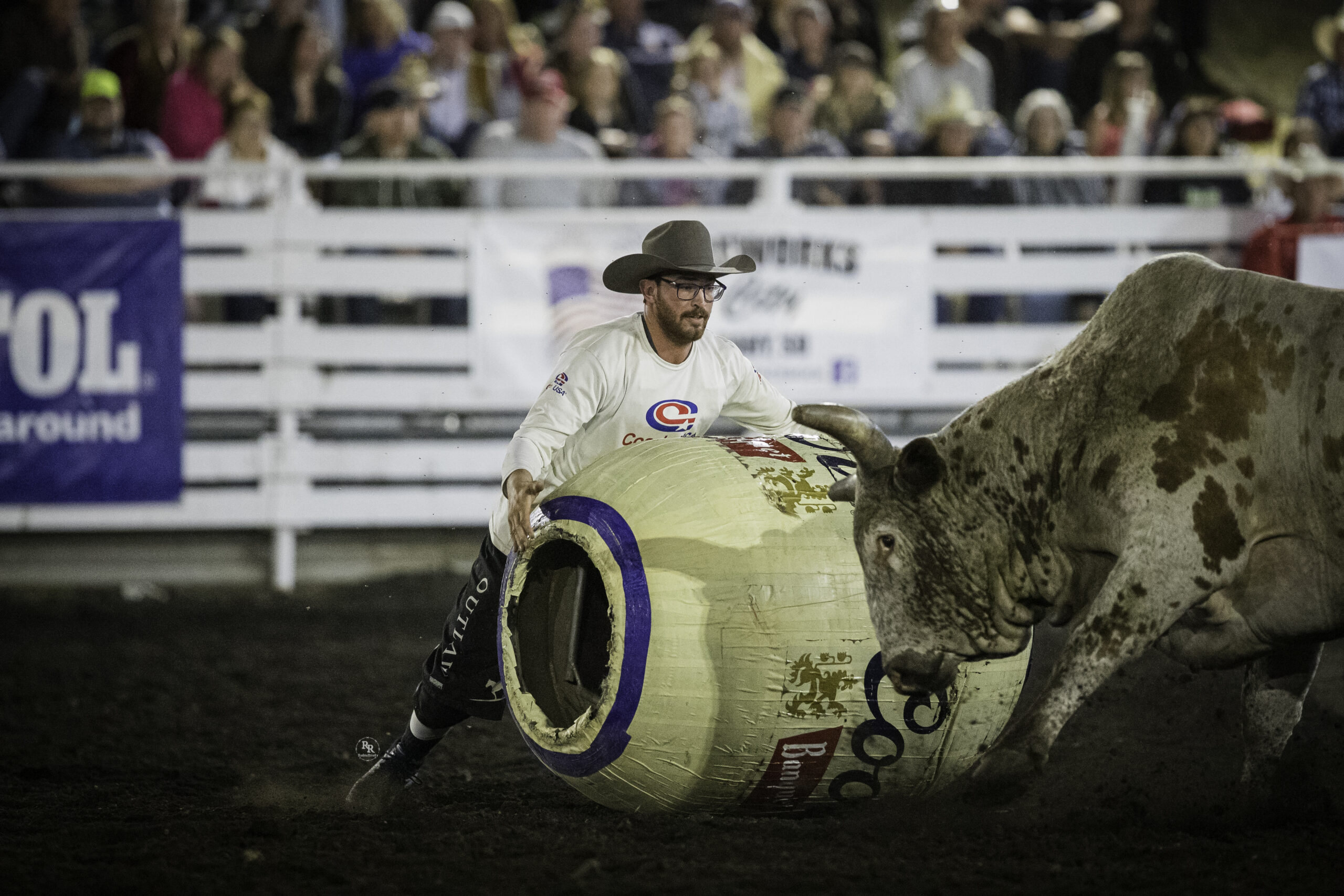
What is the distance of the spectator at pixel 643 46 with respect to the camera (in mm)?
10109

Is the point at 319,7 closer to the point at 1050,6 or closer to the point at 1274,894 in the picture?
the point at 1050,6

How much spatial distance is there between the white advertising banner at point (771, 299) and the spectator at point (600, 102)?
108 cm

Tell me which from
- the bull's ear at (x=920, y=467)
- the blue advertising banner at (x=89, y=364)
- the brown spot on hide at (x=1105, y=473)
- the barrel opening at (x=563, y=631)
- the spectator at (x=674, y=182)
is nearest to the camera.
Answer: the brown spot on hide at (x=1105, y=473)

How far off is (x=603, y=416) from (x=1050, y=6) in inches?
362

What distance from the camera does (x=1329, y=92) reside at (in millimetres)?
9586

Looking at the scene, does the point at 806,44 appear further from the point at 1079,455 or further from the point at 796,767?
the point at 796,767

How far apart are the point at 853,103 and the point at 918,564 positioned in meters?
6.51

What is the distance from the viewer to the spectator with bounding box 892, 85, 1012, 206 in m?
8.95

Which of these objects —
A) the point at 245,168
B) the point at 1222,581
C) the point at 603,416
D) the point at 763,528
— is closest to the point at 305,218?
the point at 245,168

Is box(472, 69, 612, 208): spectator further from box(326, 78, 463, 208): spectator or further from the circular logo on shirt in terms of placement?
the circular logo on shirt

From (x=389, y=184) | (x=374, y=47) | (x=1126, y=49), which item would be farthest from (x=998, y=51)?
(x=389, y=184)

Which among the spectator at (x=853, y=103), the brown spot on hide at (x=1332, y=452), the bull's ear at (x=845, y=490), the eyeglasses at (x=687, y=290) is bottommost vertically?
the bull's ear at (x=845, y=490)

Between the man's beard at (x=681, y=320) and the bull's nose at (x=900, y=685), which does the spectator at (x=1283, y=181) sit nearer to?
the man's beard at (x=681, y=320)

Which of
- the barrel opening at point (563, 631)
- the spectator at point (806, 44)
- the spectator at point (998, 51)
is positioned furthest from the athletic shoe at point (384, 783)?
the spectator at point (998, 51)
